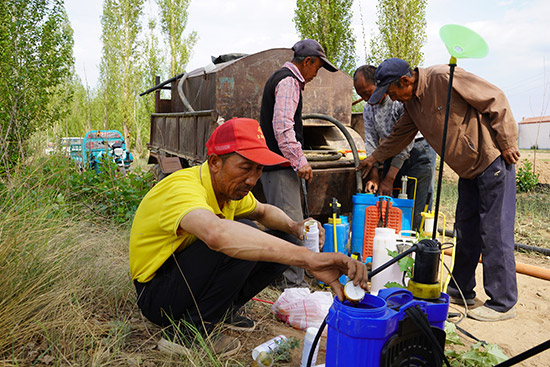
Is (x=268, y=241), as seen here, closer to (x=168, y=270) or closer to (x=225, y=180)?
(x=225, y=180)

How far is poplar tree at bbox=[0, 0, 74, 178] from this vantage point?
209 inches

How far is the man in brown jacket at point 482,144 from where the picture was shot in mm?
3336

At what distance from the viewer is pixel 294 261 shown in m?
1.87

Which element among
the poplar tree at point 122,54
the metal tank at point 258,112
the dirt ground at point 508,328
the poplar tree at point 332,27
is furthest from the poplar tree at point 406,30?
the poplar tree at point 122,54

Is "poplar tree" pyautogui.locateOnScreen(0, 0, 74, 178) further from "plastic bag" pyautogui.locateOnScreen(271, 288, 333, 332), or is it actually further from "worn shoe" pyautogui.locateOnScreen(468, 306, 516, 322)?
"worn shoe" pyautogui.locateOnScreen(468, 306, 516, 322)

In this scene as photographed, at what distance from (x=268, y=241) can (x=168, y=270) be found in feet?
2.82

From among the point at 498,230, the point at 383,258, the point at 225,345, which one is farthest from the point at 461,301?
the point at 225,345

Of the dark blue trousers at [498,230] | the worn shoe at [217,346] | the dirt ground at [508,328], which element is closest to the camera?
the worn shoe at [217,346]

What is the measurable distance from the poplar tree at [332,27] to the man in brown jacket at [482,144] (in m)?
7.71

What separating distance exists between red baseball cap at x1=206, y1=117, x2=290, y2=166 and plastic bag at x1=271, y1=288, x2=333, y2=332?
1.15 metres

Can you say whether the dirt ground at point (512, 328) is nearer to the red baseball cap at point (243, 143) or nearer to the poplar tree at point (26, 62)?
the red baseball cap at point (243, 143)

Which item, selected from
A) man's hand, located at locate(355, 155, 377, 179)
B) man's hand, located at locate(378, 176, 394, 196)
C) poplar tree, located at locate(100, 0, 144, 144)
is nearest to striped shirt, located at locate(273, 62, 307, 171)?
man's hand, located at locate(355, 155, 377, 179)

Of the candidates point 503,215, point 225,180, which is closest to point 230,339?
point 225,180

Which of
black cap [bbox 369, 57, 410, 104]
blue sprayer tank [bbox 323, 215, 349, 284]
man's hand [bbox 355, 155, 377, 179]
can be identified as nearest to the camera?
black cap [bbox 369, 57, 410, 104]
